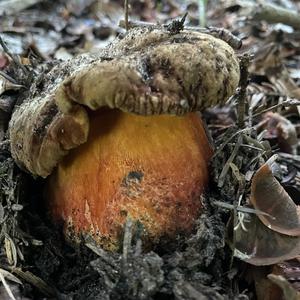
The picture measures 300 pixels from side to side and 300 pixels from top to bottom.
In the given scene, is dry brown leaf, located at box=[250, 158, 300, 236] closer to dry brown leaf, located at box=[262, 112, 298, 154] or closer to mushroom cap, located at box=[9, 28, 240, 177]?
mushroom cap, located at box=[9, 28, 240, 177]

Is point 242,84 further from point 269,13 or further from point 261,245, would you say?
point 269,13

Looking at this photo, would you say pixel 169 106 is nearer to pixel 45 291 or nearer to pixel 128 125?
pixel 128 125

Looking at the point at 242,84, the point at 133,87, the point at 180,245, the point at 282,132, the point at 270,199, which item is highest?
the point at 133,87

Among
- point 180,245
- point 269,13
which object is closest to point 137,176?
point 180,245

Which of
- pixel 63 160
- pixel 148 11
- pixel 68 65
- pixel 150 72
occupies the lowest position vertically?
pixel 148 11

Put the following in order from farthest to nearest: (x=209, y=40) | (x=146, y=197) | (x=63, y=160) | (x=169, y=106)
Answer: (x=63, y=160), (x=146, y=197), (x=209, y=40), (x=169, y=106)

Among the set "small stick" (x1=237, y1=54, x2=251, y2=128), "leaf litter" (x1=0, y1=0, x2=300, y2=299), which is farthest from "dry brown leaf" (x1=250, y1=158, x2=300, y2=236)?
"small stick" (x1=237, y1=54, x2=251, y2=128)

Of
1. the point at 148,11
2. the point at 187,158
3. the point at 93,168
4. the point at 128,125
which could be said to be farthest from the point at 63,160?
the point at 148,11

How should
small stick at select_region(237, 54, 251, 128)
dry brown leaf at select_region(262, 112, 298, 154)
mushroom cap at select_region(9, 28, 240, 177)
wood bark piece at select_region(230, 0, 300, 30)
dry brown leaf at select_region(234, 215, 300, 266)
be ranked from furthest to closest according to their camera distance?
wood bark piece at select_region(230, 0, 300, 30) → dry brown leaf at select_region(262, 112, 298, 154) → small stick at select_region(237, 54, 251, 128) → dry brown leaf at select_region(234, 215, 300, 266) → mushroom cap at select_region(9, 28, 240, 177)
